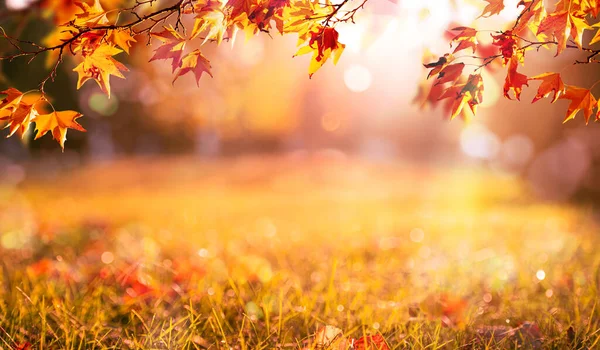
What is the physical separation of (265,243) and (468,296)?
2.34 metres

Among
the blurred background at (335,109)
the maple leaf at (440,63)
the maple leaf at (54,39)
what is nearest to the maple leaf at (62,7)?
the maple leaf at (54,39)

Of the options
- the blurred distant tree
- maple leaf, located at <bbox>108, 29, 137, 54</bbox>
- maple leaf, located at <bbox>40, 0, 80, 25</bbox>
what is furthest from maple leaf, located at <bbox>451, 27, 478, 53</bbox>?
maple leaf, located at <bbox>40, 0, 80, 25</bbox>

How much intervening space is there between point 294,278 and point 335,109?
2727 cm

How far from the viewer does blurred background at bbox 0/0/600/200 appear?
3045 mm

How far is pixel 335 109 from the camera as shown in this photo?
99.7ft

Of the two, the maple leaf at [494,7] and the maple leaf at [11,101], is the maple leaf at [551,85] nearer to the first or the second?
the maple leaf at [494,7]

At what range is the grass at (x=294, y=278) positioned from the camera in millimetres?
2348

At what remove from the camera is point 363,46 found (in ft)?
9.33

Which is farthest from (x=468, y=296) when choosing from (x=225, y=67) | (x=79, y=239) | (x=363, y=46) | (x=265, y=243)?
(x=225, y=67)

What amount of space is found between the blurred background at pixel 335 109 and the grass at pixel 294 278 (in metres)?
1.06

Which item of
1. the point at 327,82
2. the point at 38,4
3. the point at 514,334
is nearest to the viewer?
the point at 514,334

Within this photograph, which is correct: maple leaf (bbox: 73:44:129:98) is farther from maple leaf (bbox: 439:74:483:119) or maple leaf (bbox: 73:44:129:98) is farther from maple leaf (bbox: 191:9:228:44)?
maple leaf (bbox: 439:74:483:119)

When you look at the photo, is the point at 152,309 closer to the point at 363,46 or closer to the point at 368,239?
the point at 363,46

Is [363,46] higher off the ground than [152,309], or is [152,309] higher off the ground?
[363,46]
